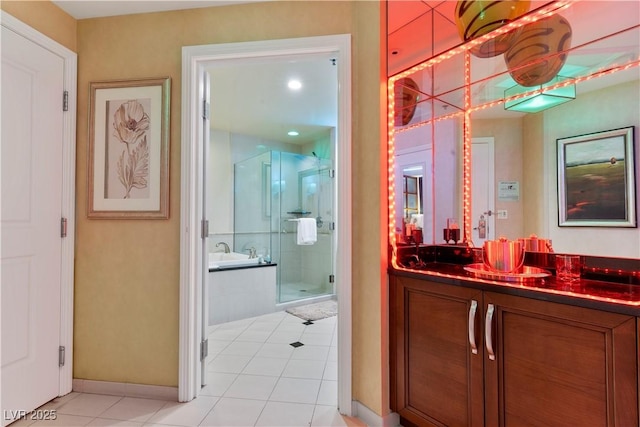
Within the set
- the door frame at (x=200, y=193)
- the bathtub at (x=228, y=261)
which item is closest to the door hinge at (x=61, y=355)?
the door frame at (x=200, y=193)

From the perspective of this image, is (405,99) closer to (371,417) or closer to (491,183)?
(491,183)

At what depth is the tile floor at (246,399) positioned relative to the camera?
161cm

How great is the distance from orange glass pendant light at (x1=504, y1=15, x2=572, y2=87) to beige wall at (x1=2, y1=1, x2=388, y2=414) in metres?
0.72

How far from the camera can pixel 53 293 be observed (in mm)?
1797

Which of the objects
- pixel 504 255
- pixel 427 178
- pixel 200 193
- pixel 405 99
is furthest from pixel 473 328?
pixel 200 193

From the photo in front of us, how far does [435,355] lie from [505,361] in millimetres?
307

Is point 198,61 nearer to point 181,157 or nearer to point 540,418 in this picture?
point 181,157

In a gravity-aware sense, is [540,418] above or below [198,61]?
below

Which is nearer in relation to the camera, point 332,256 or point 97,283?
point 97,283

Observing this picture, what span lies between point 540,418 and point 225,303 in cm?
281

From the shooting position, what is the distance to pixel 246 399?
1804 millimetres

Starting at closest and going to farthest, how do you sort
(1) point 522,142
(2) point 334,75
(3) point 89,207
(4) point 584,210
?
1. (4) point 584,210
2. (1) point 522,142
3. (3) point 89,207
4. (2) point 334,75

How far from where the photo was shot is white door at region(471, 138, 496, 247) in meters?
1.55

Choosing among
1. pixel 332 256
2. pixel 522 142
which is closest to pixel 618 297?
pixel 522 142
